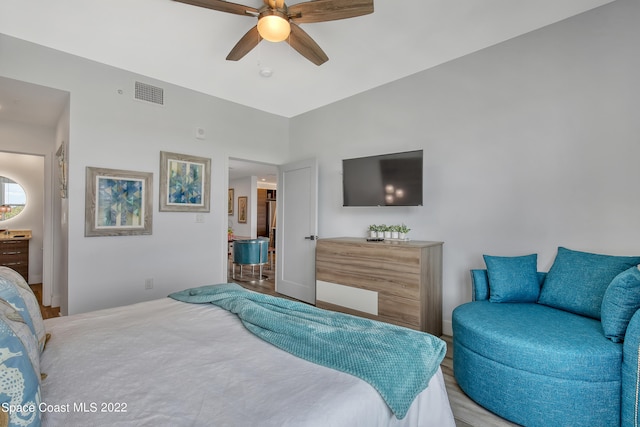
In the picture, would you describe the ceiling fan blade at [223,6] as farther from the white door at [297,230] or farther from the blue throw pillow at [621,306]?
the blue throw pillow at [621,306]

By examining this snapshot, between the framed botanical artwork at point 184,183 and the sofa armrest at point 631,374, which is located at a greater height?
the framed botanical artwork at point 184,183

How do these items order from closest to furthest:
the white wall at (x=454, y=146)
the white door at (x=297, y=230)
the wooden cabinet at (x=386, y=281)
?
the white wall at (x=454, y=146), the wooden cabinet at (x=386, y=281), the white door at (x=297, y=230)

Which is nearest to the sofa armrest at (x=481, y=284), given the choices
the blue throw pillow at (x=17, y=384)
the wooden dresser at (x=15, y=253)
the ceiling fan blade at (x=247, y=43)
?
the ceiling fan blade at (x=247, y=43)

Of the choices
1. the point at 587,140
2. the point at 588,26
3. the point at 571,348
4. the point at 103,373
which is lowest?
the point at 571,348

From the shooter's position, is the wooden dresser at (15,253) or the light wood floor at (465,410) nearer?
the light wood floor at (465,410)

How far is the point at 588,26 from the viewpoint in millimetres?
2434

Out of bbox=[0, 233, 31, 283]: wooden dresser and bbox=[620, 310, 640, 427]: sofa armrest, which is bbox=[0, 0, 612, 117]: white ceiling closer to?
bbox=[620, 310, 640, 427]: sofa armrest

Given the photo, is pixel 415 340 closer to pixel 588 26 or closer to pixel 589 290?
pixel 589 290

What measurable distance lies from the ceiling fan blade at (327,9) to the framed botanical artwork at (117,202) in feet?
8.22

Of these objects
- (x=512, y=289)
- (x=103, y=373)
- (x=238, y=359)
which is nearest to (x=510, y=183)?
(x=512, y=289)

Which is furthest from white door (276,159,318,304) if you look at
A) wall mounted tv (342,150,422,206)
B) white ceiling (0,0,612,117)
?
white ceiling (0,0,612,117)

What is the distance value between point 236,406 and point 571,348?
179 centimetres

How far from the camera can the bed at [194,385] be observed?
2.92ft

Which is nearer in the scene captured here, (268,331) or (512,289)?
(268,331)
